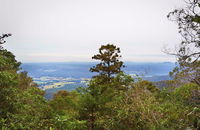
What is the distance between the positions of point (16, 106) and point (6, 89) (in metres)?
0.64

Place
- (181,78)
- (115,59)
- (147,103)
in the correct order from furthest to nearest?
(115,59), (181,78), (147,103)

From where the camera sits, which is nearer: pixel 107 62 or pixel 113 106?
pixel 113 106

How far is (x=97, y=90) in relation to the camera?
6695 mm

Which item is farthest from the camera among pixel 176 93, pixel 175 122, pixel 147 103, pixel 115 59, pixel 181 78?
pixel 115 59

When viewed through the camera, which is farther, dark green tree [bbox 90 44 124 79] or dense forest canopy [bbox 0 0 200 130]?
dark green tree [bbox 90 44 124 79]

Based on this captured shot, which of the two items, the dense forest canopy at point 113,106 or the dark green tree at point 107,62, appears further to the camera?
the dark green tree at point 107,62

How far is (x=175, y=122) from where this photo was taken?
5949mm

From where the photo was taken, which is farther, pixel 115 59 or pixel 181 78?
pixel 115 59

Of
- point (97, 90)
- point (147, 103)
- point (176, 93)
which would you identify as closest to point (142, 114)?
point (147, 103)

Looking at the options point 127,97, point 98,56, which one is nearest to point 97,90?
point 127,97

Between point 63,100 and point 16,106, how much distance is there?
3.14m

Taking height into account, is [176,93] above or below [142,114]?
above

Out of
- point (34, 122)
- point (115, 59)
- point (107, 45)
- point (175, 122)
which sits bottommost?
point (175, 122)

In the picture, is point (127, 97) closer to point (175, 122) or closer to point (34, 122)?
point (175, 122)
